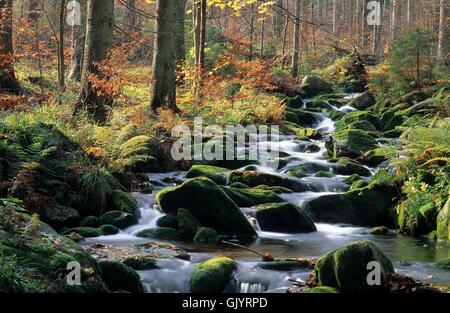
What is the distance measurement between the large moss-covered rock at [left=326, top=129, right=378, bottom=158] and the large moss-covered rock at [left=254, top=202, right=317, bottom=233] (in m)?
5.30

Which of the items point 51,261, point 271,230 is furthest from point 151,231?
point 51,261

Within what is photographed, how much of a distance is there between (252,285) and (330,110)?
649 inches

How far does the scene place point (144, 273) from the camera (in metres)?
7.09

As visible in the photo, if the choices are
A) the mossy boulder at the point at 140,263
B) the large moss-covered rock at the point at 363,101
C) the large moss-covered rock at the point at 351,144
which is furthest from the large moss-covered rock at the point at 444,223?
the large moss-covered rock at the point at 363,101

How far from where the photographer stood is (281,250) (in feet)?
28.5

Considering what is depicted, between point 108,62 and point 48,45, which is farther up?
point 48,45

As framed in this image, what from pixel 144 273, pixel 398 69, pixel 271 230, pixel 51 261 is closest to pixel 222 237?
pixel 271 230

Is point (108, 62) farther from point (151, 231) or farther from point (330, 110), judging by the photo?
point (330, 110)

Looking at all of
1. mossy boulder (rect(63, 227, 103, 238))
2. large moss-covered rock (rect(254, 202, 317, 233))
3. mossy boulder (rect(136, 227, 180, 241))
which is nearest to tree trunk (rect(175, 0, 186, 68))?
large moss-covered rock (rect(254, 202, 317, 233))

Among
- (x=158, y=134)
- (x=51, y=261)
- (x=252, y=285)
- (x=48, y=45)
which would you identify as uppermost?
(x=48, y=45)

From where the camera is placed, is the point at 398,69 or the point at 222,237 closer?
the point at 222,237

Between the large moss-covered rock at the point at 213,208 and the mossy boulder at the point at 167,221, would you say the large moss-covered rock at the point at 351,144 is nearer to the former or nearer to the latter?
the large moss-covered rock at the point at 213,208
